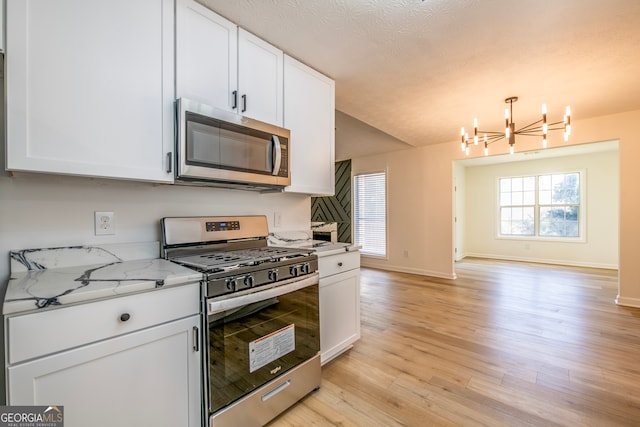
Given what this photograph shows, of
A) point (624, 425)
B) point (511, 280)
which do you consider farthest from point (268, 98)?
point (511, 280)

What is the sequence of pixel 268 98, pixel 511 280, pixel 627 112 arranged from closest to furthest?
pixel 268 98, pixel 627 112, pixel 511 280

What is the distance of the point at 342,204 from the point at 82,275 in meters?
5.53

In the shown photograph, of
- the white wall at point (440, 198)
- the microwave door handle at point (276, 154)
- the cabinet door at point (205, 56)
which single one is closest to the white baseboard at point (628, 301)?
the white wall at point (440, 198)

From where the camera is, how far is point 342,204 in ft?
21.3

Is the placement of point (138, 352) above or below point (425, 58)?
below

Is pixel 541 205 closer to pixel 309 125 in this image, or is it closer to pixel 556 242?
pixel 556 242

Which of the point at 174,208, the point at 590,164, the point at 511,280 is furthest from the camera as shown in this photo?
the point at 590,164

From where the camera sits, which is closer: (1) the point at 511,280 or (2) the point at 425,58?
(2) the point at 425,58

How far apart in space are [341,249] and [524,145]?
3.66m

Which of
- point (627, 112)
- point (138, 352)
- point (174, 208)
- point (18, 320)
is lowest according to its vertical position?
point (138, 352)

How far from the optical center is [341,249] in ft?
7.13

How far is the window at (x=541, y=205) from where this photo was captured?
6047 millimetres

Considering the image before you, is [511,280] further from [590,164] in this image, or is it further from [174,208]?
[174,208]

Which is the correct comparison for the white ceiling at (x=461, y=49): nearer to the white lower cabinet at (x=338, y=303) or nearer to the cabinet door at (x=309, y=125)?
the cabinet door at (x=309, y=125)
